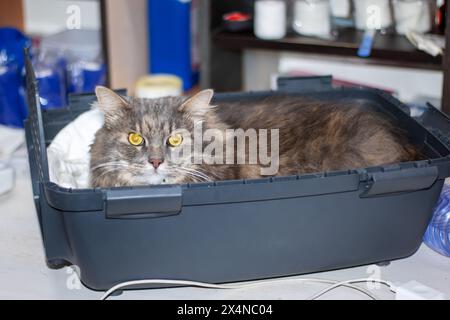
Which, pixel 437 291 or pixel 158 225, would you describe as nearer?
pixel 158 225

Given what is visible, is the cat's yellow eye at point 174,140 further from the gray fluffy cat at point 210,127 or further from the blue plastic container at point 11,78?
the blue plastic container at point 11,78

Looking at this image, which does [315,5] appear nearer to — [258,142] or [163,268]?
[258,142]

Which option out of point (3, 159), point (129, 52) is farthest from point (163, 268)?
point (129, 52)

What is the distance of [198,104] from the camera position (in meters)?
1.25

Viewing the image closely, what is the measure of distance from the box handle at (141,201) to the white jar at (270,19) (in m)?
1.15

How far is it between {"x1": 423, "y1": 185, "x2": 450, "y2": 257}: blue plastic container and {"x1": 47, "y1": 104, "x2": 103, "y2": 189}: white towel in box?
26.7 inches

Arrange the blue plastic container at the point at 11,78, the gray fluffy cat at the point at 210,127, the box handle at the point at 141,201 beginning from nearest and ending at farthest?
1. the box handle at the point at 141,201
2. the gray fluffy cat at the point at 210,127
3. the blue plastic container at the point at 11,78

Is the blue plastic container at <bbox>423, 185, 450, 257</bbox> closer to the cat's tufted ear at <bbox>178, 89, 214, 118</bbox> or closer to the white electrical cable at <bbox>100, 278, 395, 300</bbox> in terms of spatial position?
the white electrical cable at <bbox>100, 278, 395, 300</bbox>

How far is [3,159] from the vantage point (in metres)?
1.70

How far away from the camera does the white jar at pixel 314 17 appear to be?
208 cm

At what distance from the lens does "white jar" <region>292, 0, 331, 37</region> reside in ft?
6.82

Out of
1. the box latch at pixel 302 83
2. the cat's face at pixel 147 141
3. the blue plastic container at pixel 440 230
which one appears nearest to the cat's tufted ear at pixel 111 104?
the cat's face at pixel 147 141

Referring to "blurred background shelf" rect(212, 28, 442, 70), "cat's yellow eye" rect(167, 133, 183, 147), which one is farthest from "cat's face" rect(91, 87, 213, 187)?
"blurred background shelf" rect(212, 28, 442, 70)
